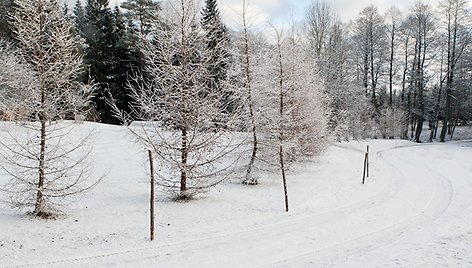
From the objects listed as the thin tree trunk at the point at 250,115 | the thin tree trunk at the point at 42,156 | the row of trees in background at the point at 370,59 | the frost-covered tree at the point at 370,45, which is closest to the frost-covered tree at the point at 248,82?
the thin tree trunk at the point at 250,115

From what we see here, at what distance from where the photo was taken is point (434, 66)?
45.8 m

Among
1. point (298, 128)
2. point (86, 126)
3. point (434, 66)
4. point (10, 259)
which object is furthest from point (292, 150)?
point (434, 66)

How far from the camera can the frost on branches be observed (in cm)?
1166

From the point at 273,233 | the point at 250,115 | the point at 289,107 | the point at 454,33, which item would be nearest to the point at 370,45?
the point at 454,33

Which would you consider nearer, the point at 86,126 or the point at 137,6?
the point at 86,126

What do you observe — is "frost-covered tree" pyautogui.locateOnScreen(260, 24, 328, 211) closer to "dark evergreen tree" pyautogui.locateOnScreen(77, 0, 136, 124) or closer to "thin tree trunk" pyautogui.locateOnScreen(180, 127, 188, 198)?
"thin tree trunk" pyautogui.locateOnScreen(180, 127, 188, 198)

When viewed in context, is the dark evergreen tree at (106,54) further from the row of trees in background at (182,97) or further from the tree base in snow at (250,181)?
the tree base in snow at (250,181)

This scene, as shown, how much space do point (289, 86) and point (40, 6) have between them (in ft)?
32.8

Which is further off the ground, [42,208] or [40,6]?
[40,6]

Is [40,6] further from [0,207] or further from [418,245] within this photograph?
[418,245]

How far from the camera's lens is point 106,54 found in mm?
38281

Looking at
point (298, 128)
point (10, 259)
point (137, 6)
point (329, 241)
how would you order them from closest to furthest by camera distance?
point (10, 259), point (329, 241), point (298, 128), point (137, 6)

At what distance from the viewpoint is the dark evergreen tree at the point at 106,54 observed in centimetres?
3700

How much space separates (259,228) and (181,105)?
4.55m
